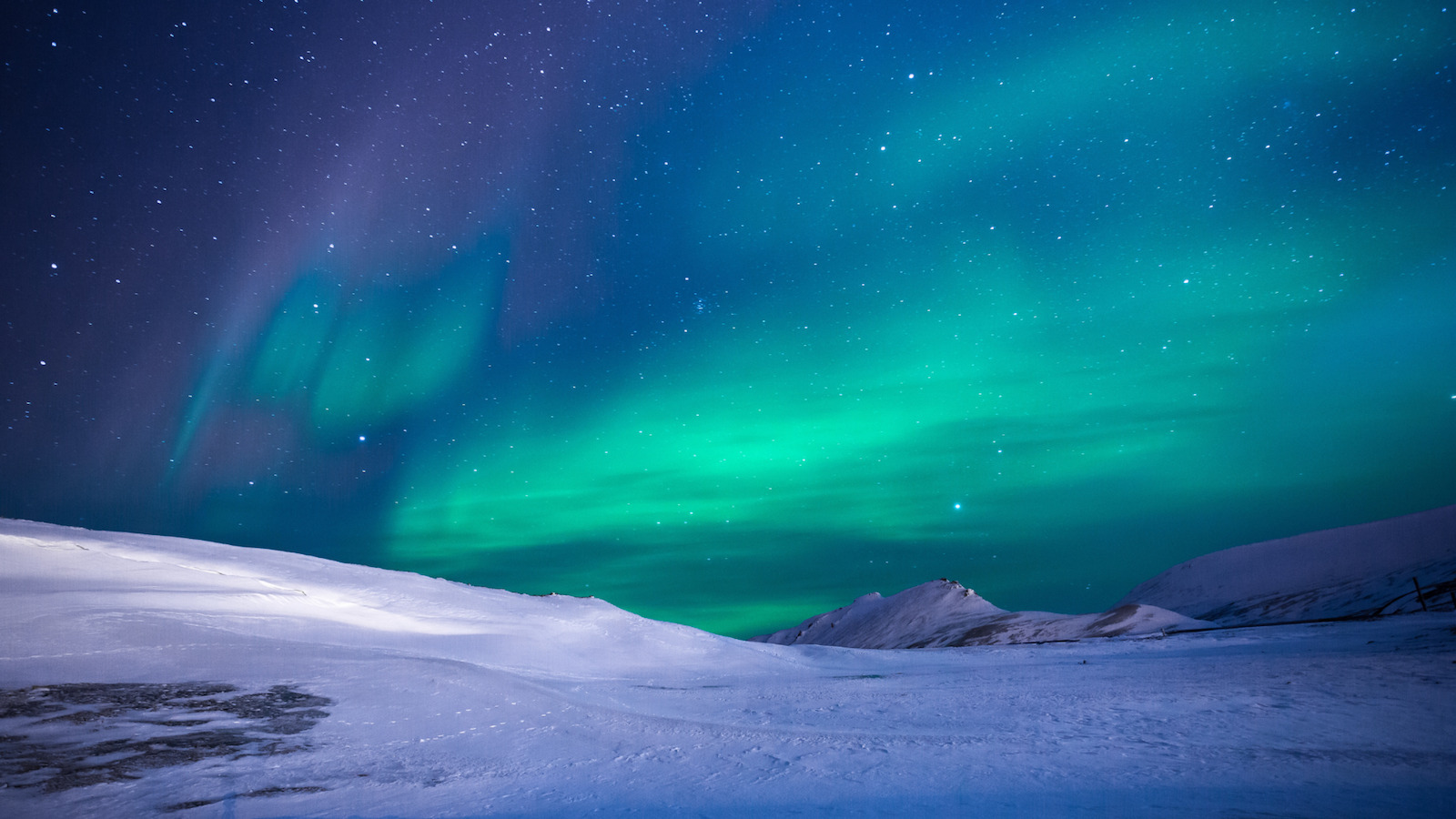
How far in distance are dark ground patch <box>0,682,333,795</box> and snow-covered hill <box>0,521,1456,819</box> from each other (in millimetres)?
31

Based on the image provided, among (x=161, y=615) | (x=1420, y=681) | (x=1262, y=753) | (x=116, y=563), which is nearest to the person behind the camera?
(x=1262, y=753)

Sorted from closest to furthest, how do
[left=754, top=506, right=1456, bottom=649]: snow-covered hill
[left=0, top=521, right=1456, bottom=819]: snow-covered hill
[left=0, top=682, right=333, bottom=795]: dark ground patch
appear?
[left=0, top=521, right=1456, bottom=819]: snow-covered hill, [left=0, top=682, right=333, bottom=795]: dark ground patch, [left=754, top=506, right=1456, bottom=649]: snow-covered hill

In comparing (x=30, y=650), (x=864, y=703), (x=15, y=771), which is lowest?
(x=864, y=703)

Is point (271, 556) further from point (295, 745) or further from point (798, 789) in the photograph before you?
point (798, 789)

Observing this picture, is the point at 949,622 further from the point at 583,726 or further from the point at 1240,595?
the point at 583,726

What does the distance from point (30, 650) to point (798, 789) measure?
849 cm

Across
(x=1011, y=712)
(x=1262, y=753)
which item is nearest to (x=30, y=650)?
(x=1011, y=712)

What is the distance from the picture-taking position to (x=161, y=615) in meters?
9.07

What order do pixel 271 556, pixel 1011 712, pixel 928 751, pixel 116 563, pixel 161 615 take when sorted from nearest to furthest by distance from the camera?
pixel 928 751
pixel 1011 712
pixel 161 615
pixel 116 563
pixel 271 556

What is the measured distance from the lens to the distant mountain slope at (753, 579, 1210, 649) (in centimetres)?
4909

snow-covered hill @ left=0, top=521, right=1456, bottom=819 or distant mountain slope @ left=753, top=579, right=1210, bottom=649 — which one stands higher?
snow-covered hill @ left=0, top=521, right=1456, bottom=819

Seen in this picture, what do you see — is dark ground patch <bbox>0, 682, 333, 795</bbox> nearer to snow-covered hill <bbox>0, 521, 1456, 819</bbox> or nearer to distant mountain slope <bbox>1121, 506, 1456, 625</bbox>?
snow-covered hill <bbox>0, 521, 1456, 819</bbox>

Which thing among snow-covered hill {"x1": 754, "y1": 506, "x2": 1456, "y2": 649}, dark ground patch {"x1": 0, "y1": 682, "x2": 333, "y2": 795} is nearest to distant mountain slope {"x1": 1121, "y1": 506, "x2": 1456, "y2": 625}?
snow-covered hill {"x1": 754, "y1": 506, "x2": 1456, "y2": 649}

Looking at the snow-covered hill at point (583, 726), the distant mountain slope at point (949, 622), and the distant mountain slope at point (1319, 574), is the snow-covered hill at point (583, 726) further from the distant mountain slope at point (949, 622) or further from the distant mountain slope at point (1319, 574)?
the distant mountain slope at point (1319, 574)
